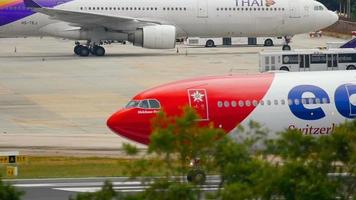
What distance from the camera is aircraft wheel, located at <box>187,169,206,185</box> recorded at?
61.9 ft

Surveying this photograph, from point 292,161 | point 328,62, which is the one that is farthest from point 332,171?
point 328,62

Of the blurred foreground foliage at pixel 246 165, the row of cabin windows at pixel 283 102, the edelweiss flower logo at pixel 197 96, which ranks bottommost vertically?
the row of cabin windows at pixel 283 102

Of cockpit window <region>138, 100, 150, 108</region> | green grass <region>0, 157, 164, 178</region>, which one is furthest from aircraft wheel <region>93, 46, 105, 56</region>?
cockpit window <region>138, 100, 150, 108</region>

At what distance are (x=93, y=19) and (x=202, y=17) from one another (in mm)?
7198

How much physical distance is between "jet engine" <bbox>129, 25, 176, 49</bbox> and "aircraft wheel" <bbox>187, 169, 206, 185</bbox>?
Answer: 1974 inches

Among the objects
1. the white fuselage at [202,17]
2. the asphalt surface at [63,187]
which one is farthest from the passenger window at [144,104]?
the white fuselage at [202,17]

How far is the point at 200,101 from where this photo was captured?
3155 centimetres

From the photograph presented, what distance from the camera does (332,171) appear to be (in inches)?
699

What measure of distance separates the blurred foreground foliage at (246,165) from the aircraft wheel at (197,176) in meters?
0.83

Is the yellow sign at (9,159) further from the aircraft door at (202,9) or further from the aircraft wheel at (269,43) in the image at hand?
the aircraft wheel at (269,43)

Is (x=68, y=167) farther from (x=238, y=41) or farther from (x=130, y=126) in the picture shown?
(x=238, y=41)

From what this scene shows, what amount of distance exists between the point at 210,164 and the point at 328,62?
1639 inches

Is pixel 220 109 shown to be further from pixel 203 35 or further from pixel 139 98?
pixel 203 35

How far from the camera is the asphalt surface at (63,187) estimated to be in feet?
93.6
